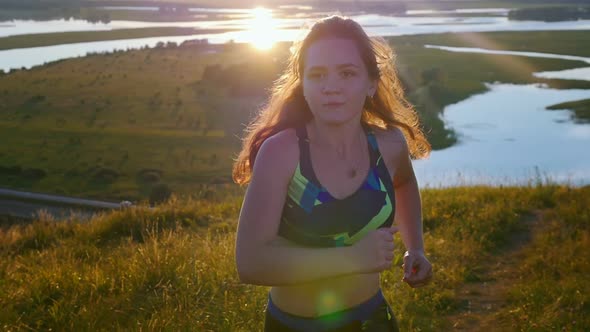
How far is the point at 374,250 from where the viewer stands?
2164 mm

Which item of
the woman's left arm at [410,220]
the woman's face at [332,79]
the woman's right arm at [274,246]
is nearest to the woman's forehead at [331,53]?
the woman's face at [332,79]

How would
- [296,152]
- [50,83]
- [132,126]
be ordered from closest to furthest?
[296,152], [132,126], [50,83]

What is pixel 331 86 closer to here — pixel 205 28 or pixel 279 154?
pixel 279 154

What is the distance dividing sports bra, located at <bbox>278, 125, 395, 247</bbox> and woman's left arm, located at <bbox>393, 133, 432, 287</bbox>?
38cm

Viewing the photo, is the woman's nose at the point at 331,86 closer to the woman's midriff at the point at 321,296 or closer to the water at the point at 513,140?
the woman's midriff at the point at 321,296

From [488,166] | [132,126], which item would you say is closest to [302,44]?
[488,166]

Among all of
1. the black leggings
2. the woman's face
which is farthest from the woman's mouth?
the black leggings

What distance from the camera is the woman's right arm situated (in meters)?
2.09

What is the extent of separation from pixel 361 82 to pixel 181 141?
50.1 meters

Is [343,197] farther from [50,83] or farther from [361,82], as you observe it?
[50,83]

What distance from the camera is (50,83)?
244 ft

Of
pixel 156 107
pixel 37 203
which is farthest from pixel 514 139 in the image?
pixel 156 107

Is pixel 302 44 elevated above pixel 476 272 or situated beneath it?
elevated above

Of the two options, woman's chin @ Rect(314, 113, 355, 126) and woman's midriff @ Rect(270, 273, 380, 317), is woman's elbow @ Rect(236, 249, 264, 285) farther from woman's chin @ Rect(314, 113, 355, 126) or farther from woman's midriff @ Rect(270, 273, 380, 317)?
woman's chin @ Rect(314, 113, 355, 126)
